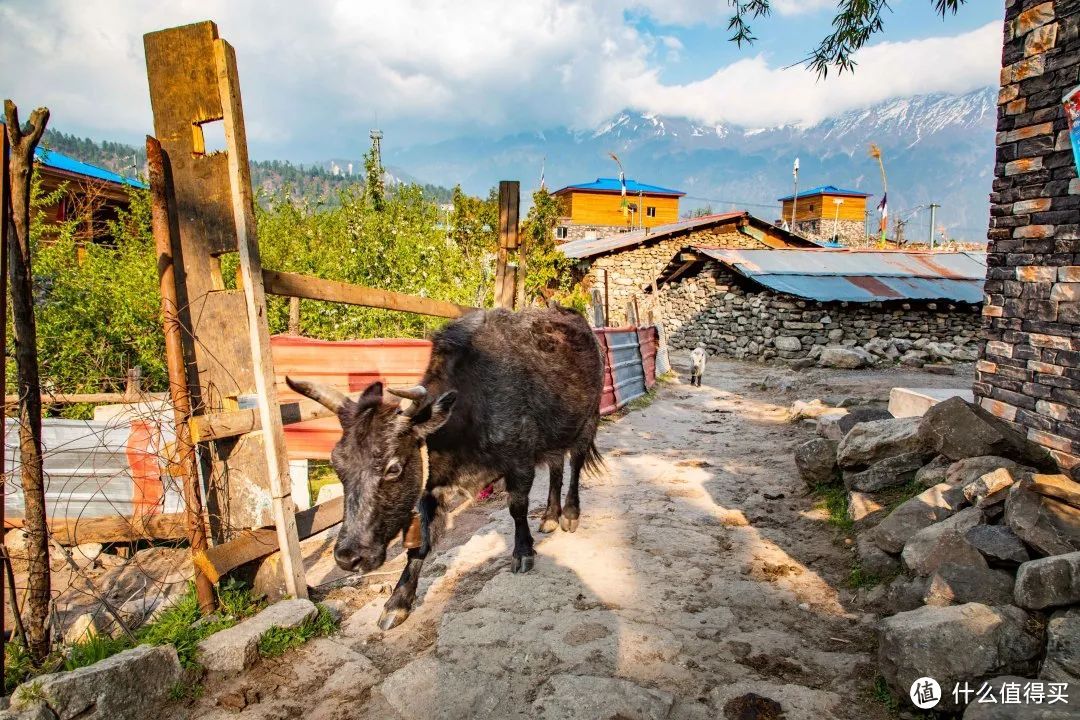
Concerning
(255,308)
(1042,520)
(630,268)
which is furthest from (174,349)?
(630,268)

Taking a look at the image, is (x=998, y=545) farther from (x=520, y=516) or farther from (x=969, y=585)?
(x=520, y=516)

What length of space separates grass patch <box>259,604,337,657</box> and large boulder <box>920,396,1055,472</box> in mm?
4704

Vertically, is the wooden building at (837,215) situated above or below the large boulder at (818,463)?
above

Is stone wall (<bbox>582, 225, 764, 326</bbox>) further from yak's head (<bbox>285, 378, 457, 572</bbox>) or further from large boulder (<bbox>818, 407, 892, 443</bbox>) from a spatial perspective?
yak's head (<bbox>285, 378, 457, 572</bbox>)

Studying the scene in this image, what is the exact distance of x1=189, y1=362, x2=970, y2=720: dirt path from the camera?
2885mm

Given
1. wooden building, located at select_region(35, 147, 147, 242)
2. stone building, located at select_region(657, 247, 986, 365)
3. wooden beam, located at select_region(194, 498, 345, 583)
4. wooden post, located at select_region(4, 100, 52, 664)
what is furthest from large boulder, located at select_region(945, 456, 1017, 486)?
wooden building, located at select_region(35, 147, 147, 242)

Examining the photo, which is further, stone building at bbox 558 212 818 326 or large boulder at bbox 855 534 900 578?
stone building at bbox 558 212 818 326

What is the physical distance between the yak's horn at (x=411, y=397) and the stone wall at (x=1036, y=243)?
4585mm

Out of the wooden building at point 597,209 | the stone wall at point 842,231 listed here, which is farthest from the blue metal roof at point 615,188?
the stone wall at point 842,231

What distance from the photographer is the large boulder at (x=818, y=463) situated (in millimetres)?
5840

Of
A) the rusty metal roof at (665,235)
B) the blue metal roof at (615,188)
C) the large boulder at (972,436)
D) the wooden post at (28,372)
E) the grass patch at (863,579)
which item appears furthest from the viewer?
the blue metal roof at (615,188)

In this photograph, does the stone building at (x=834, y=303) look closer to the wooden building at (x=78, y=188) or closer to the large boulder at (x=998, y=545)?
the large boulder at (x=998, y=545)

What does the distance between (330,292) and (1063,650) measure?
13.2 feet

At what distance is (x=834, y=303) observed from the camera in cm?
1766
